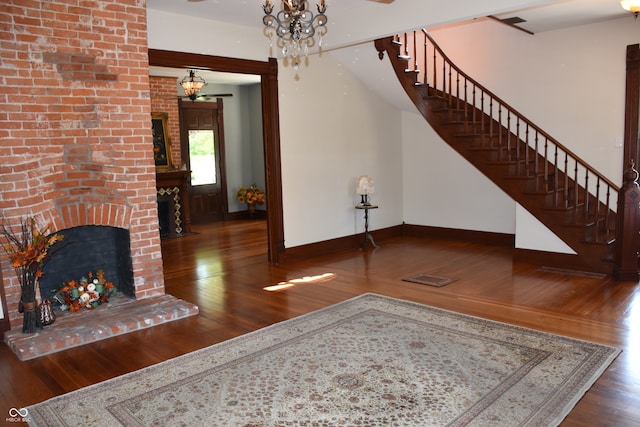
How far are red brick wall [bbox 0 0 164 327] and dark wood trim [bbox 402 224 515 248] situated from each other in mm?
5011

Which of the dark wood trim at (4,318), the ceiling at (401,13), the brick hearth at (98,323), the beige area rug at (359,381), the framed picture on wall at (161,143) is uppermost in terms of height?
the ceiling at (401,13)

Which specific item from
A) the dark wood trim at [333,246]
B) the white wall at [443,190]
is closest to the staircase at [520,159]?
the white wall at [443,190]

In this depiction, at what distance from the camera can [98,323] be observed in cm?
449

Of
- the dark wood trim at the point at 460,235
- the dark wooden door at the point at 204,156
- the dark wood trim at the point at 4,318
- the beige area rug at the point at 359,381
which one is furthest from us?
the dark wooden door at the point at 204,156

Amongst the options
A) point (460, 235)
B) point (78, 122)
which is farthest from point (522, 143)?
point (78, 122)

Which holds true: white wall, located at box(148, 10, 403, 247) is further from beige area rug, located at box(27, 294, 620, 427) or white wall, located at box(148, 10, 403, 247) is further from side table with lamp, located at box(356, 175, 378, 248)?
beige area rug, located at box(27, 294, 620, 427)

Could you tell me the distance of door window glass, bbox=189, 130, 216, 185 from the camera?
1086 cm

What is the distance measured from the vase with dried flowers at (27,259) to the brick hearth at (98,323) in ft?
0.53

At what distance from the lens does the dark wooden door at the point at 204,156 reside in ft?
35.3

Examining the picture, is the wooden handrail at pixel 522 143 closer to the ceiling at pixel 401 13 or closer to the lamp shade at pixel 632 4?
the ceiling at pixel 401 13

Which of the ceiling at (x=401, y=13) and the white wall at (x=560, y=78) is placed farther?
the white wall at (x=560, y=78)

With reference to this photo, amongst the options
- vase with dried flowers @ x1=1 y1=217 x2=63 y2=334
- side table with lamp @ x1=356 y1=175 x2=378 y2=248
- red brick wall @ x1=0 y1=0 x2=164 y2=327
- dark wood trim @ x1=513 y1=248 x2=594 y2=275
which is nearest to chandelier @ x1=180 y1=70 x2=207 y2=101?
side table with lamp @ x1=356 y1=175 x2=378 y2=248

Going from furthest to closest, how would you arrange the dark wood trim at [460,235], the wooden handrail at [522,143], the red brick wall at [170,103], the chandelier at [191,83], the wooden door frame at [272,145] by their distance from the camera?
the red brick wall at [170,103], the chandelier at [191,83], the dark wood trim at [460,235], the wooden door frame at [272,145], the wooden handrail at [522,143]

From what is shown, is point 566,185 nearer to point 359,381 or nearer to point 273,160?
point 273,160
